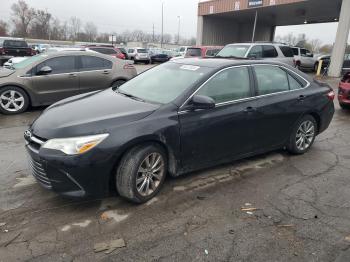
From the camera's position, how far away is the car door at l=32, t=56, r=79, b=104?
25.1 ft

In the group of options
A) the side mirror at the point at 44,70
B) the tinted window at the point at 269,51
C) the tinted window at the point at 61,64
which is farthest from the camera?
the tinted window at the point at 269,51

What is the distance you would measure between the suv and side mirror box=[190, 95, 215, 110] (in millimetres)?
8679

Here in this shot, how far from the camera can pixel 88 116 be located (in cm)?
336

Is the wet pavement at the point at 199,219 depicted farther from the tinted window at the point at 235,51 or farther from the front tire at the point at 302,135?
the tinted window at the point at 235,51

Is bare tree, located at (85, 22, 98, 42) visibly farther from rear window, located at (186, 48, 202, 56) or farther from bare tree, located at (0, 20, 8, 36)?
rear window, located at (186, 48, 202, 56)

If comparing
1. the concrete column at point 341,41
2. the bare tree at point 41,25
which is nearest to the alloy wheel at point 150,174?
the concrete column at point 341,41

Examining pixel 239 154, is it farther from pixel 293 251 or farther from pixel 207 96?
pixel 293 251

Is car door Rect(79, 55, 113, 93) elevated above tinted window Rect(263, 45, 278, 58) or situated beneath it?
situated beneath

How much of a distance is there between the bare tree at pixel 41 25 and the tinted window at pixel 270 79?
80080mm

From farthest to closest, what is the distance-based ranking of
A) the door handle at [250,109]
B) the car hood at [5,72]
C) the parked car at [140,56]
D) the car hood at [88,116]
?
the parked car at [140,56]
the car hood at [5,72]
the door handle at [250,109]
the car hood at [88,116]

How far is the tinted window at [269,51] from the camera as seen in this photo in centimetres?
1313

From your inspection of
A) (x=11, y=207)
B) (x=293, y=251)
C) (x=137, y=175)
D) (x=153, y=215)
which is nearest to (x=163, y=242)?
(x=153, y=215)

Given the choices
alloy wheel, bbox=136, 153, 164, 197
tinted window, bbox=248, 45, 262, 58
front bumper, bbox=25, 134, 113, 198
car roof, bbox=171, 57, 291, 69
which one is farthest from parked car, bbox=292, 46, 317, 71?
front bumper, bbox=25, 134, 113, 198

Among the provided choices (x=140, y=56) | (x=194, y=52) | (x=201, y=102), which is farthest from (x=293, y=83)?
(x=140, y=56)
